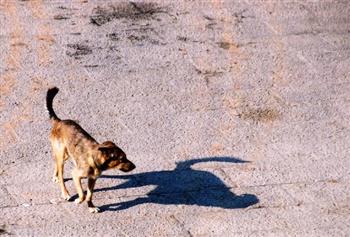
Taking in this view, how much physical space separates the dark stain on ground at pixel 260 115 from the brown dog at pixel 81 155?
308 centimetres

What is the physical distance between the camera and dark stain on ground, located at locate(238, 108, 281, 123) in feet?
42.8

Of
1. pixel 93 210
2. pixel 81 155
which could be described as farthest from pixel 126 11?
pixel 93 210

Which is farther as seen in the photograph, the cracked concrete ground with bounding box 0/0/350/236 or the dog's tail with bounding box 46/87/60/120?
the dog's tail with bounding box 46/87/60/120

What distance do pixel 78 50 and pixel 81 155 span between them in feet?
14.2

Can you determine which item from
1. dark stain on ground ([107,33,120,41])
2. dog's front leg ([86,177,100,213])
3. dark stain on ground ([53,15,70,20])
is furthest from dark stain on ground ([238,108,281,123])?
dark stain on ground ([53,15,70,20])

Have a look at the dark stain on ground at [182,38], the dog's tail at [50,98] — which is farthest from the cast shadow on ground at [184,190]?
the dark stain on ground at [182,38]

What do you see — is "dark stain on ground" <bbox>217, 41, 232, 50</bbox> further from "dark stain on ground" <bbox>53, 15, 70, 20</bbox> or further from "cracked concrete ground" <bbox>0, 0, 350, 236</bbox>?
"dark stain on ground" <bbox>53, 15, 70, 20</bbox>

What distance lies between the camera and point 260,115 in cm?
1315

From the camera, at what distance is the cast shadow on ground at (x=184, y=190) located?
11.0 meters

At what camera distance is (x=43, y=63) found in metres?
14.1

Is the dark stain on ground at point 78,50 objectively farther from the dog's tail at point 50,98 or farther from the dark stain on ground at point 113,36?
the dog's tail at point 50,98

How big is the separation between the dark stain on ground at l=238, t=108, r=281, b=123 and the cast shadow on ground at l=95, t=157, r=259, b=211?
1732mm

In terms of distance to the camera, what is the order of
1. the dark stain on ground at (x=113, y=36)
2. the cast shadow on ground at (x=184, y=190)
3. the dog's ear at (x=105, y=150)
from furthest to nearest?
the dark stain on ground at (x=113, y=36) → the cast shadow on ground at (x=184, y=190) → the dog's ear at (x=105, y=150)

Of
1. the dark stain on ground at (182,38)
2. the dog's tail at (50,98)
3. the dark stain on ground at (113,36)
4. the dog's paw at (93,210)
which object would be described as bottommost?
the dog's paw at (93,210)
